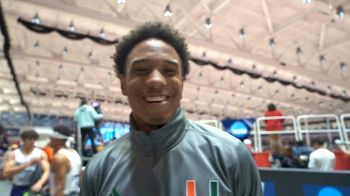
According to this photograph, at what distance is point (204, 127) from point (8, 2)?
9.00 meters

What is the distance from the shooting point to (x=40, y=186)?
10.1ft

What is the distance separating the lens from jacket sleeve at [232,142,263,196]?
79 centimetres

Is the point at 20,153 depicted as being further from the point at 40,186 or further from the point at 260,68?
the point at 260,68

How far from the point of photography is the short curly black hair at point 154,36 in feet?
2.89

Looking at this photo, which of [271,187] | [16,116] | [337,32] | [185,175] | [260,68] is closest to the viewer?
[185,175]

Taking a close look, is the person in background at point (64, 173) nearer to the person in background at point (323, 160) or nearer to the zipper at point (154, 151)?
the zipper at point (154, 151)

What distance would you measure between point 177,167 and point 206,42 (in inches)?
347

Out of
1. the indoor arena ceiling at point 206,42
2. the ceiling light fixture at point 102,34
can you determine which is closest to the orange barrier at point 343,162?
the indoor arena ceiling at point 206,42

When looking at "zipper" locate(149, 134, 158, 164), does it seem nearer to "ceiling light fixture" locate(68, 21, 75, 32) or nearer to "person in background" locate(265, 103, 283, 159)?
"person in background" locate(265, 103, 283, 159)

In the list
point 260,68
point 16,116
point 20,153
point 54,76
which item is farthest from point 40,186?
point 16,116

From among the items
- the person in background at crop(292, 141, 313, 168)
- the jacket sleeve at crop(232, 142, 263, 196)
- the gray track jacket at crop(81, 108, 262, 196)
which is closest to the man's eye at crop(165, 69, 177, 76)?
the gray track jacket at crop(81, 108, 262, 196)

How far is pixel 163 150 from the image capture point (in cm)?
82

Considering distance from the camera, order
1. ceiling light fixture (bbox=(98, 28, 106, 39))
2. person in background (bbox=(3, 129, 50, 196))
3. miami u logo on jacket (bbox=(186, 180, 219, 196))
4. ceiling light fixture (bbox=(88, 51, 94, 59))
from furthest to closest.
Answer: ceiling light fixture (bbox=(88, 51, 94, 59)), ceiling light fixture (bbox=(98, 28, 106, 39)), person in background (bbox=(3, 129, 50, 196)), miami u logo on jacket (bbox=(186, 180, 219, 196))

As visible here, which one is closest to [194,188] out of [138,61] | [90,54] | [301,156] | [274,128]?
[138,61]
